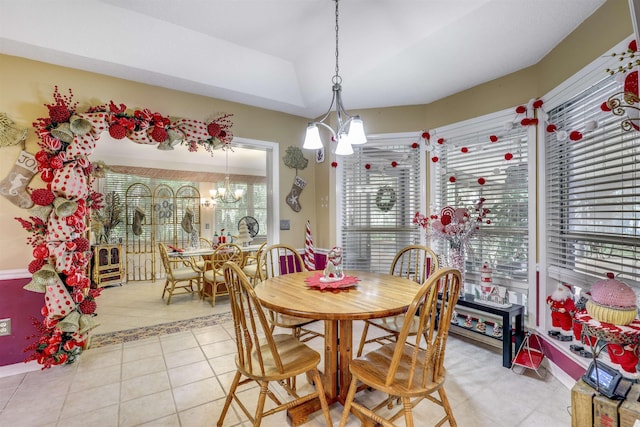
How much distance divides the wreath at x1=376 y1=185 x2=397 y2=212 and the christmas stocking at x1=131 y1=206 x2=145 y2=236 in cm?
486

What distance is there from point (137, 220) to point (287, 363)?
5.61 meters

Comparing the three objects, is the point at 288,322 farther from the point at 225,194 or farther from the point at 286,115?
the point at 225,194

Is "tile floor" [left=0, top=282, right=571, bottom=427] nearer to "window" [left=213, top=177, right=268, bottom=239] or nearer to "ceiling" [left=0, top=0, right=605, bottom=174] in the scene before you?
"ceiling" [left=0, top=0, right=605, bottom=174]

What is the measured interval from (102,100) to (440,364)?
339cm

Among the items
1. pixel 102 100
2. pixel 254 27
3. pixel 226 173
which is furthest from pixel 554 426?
pixel 226 173

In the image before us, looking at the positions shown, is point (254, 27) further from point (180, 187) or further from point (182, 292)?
point (180, 187)

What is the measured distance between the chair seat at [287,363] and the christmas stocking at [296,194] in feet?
7.39

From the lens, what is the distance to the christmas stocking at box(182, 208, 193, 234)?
639 cm

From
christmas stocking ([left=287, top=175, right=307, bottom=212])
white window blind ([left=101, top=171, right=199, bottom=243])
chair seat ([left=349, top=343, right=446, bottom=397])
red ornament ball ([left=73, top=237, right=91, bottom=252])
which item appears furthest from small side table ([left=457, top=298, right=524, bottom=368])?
white window blind ([left=101, top=171, right=199, bottom=243])

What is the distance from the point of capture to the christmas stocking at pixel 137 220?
5957 millimetres

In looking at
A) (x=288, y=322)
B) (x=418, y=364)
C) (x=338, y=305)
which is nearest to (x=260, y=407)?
(x=338, y=305)

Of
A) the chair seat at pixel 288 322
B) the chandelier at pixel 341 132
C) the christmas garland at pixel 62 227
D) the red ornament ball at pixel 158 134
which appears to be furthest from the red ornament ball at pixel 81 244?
the chandelier at pixel 341 132

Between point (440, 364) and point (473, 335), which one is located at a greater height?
point (440, 364)

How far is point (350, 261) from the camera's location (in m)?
3.78
